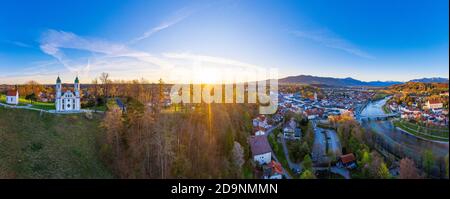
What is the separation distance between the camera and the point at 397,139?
7.80 ft

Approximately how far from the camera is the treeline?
92.7 inches

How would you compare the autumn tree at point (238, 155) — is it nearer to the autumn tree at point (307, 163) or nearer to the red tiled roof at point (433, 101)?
the autumn tree at point (307, 163)

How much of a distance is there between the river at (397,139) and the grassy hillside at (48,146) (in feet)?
11.6

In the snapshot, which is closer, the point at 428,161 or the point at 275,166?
the point at 428,161

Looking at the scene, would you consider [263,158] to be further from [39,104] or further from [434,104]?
[39,104]

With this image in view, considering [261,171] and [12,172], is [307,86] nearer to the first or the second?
[261,171]

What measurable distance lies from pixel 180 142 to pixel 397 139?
2.78 metres

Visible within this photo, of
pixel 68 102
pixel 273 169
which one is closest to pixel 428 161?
pixel 273 169

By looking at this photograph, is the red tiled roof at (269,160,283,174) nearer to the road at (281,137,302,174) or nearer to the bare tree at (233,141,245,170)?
the road at (281,137,302,174)

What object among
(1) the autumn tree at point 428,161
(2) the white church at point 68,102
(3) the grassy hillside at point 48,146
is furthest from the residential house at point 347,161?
(2) the white church at point 68,102

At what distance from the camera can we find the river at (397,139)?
6.61 feet

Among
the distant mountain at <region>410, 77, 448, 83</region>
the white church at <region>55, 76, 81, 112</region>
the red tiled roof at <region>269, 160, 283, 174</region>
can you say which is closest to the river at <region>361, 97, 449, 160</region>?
the distant mountain at <region>410, 77, 448, 83</region>

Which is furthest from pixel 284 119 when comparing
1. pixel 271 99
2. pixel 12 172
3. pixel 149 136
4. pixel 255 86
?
pixel 12 172

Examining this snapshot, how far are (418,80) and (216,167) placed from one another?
114 inches
